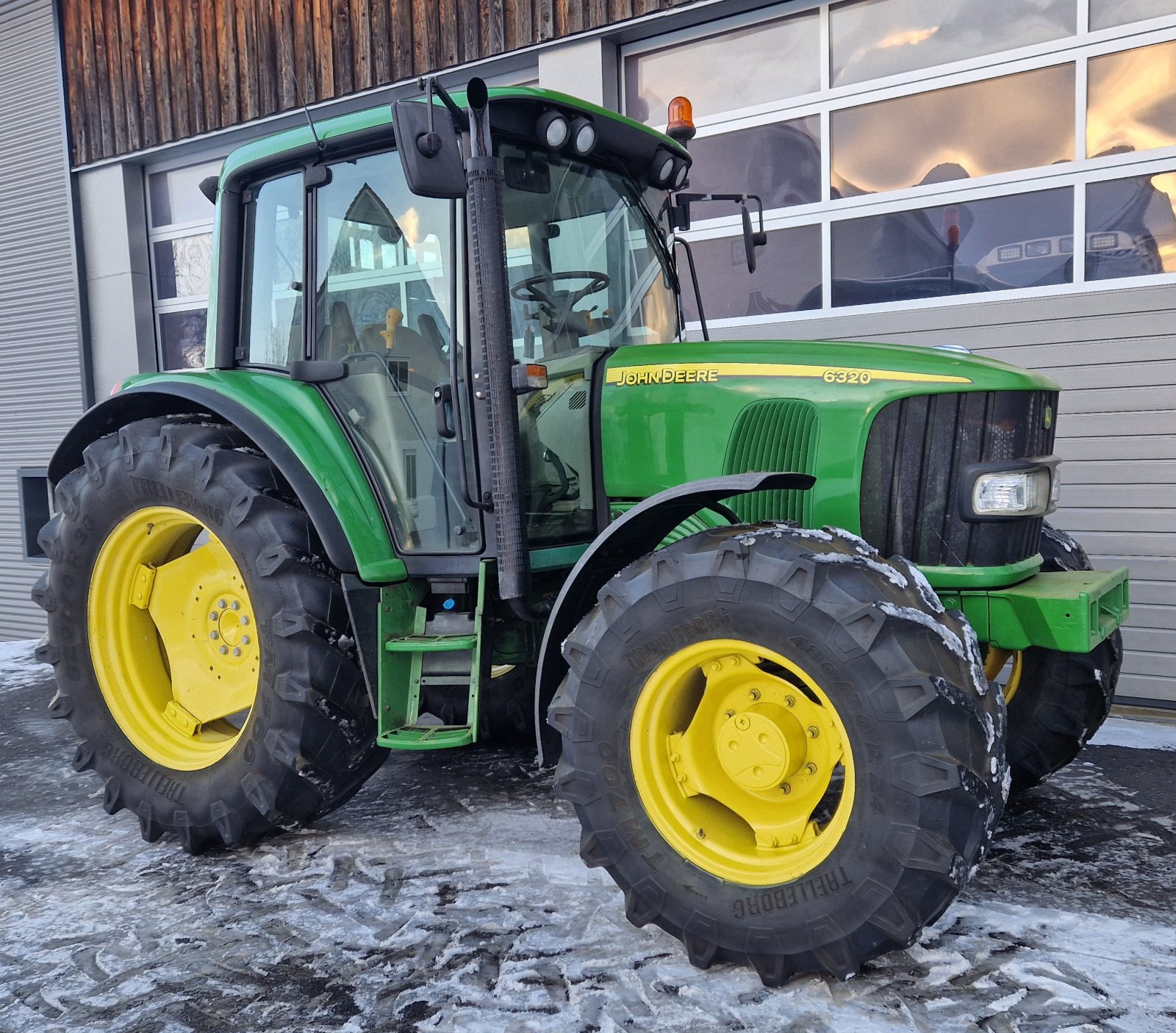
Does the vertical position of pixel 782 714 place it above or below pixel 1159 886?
above

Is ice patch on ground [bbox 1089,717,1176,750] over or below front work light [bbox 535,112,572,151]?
below

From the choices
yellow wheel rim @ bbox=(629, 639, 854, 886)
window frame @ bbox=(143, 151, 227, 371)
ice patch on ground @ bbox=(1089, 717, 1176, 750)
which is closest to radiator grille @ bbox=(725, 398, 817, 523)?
yellow wheel rim @ bbox=(629, 639, 854, 886)

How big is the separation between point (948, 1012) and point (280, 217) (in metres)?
3.06

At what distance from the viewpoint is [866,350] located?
2.88 metres

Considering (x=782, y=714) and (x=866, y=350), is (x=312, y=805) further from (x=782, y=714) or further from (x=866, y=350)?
(x=866, y=350)

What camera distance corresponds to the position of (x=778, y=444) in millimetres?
2896

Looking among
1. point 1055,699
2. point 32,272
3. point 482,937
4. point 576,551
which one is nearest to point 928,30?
point 1055,699

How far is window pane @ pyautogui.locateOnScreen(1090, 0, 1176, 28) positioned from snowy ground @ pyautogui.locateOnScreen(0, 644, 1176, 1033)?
360 centimetres

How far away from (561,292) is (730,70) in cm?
353

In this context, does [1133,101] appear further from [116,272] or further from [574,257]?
[116,272]

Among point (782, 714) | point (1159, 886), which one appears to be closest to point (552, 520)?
point (782, 714)

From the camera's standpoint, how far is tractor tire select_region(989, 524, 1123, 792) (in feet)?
10.7

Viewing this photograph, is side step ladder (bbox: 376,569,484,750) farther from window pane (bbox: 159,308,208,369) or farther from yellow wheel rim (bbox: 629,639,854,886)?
window pane (bbox: 159,308,208,369)

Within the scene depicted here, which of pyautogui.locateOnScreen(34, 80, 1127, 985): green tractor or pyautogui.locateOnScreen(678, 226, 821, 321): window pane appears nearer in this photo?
pyautogui.locateOnScreen(34, 80, 1127, 985): green tractor
